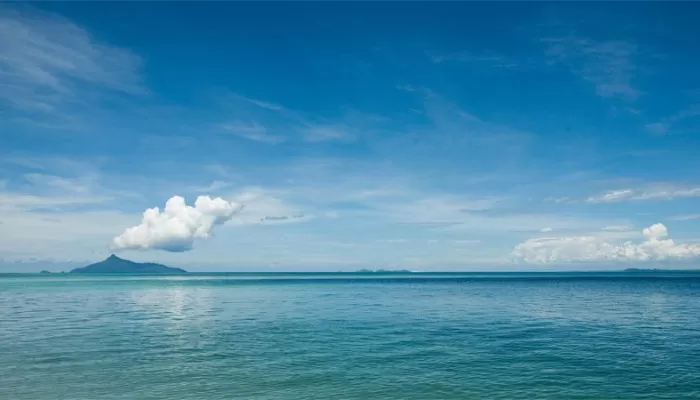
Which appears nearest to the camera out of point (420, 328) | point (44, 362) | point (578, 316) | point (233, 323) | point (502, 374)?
point (502, 374)

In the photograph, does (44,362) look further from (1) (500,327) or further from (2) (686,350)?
(2) (686,350)

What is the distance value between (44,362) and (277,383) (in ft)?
52.9

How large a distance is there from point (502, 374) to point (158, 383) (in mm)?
18752

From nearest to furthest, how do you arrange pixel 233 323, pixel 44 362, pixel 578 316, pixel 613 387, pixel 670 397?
pixel 670 397 → pixel 613 387 → pixel 44 362 → pixel 233 323 → pixel 578 316

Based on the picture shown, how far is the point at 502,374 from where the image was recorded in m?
27.0

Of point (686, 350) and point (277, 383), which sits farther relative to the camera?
point (686, 350)

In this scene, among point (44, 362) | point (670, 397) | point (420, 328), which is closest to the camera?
point (670, 397)

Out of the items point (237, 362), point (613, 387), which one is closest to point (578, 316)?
point (613, 387)

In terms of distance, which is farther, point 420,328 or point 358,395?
point 420,328

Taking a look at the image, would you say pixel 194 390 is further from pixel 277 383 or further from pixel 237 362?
pixel 237 362

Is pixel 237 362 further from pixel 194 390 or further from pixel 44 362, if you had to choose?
pixel 44 362

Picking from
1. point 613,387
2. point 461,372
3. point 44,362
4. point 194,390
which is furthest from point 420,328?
point 44,362

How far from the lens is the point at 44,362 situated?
98.4 feet

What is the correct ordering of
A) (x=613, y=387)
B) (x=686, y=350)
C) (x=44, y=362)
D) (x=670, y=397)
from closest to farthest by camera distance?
(x=670, y=397), (x=613, y=387), (x=44, y=362), (x=686, y=350)
